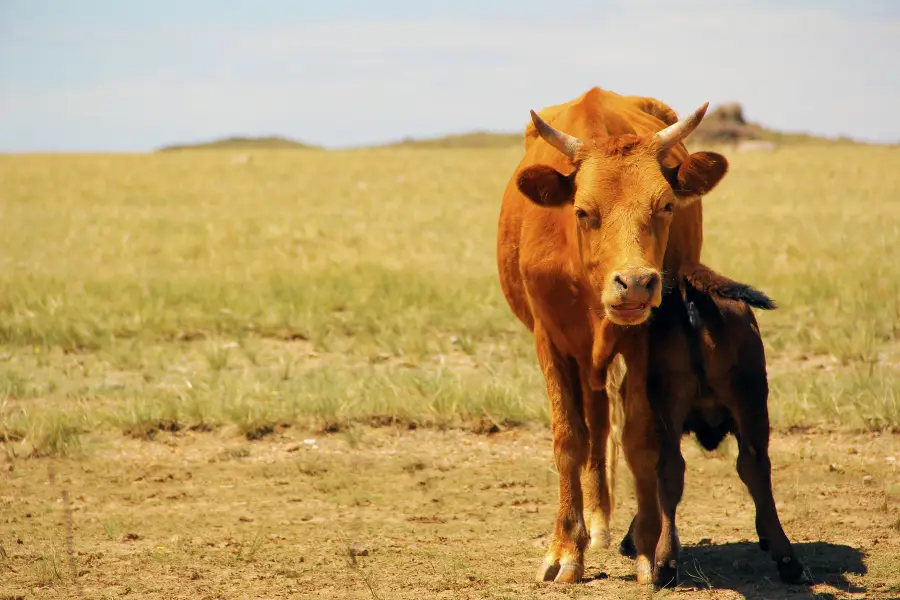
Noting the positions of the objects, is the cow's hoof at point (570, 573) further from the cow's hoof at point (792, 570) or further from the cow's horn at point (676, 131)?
the cow's horn at point (676, 131)

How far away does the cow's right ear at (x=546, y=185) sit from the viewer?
5.05m

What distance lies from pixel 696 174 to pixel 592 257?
67 centimetres

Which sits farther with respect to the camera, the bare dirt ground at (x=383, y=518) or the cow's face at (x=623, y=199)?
the bare dirt ground at (x=383, y=518)

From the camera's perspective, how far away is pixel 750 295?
5102mm

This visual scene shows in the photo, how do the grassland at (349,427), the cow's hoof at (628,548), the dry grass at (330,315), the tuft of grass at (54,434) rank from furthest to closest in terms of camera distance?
the dry grass at (330,315) < the tuft of grass at (54,434) < the cow's hoof at (628,548) < the grassland at (349,427)

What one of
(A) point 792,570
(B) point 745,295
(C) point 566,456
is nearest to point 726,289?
(B) point 745,295

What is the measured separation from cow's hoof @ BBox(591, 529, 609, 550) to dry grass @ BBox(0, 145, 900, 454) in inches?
78.3

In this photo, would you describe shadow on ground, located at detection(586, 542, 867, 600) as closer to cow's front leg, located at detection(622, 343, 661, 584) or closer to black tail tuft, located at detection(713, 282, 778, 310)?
cow's front leg, located at detection(622, 343, 661, 584)

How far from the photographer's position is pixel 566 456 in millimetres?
5520

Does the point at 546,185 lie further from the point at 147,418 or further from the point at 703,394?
the point at 147,418

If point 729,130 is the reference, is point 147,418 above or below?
below

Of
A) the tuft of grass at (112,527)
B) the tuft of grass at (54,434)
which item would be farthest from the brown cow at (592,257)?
the tuft of grass at (54,434)

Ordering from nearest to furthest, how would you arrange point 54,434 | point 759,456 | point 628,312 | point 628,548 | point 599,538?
point 628,312
point 759,456
point 628,548
point 599,538
point 54,434

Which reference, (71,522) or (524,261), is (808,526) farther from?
(71,522)
